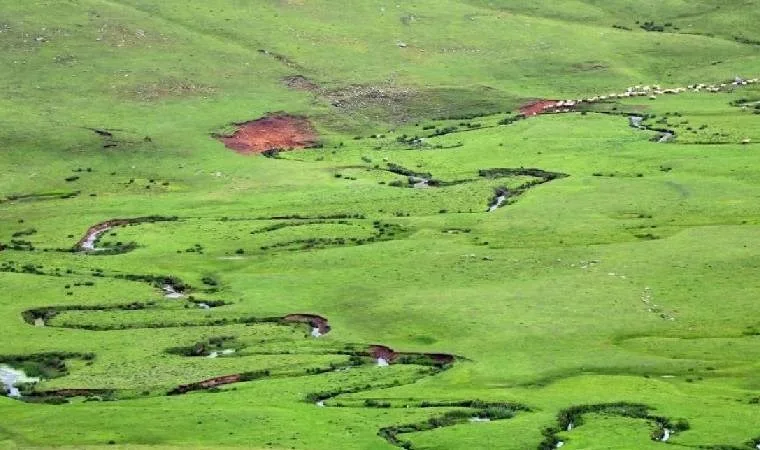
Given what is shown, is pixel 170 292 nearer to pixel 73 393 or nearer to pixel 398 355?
pixel 398 355

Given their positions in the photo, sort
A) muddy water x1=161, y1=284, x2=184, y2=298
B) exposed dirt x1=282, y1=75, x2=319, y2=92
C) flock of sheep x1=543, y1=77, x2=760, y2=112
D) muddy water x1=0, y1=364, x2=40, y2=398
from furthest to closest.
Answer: flock of sheep x1=543, y1=77, x2=760, y2=112
exposed dirt x1=282, y1=75, x2=319, y2=92
muddy water x1=161, y1=284, x2=184, y2=298
muddy water x1=0, y1=364, x2=40, y2=398

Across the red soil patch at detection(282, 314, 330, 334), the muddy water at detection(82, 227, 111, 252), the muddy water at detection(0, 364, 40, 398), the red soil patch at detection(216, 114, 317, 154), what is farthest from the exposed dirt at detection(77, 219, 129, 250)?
the muddy water at detection(0, 364, 40, 398)

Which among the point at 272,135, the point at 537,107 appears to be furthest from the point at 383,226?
the point at 537,107

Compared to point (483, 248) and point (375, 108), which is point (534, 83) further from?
point (483, 248)

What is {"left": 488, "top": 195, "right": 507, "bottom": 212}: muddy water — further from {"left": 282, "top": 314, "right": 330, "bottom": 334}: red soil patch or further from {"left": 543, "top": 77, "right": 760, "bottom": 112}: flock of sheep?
{"left": 543, "top": 77, "right": 760, "bottom": 112}: flock of sheep

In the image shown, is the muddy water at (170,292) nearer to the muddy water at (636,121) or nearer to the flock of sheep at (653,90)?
the muddy water at (636,121)

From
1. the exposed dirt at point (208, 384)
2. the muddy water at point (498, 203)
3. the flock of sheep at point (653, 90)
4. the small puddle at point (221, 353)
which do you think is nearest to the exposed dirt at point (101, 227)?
the muddy water at point (498, 203)
